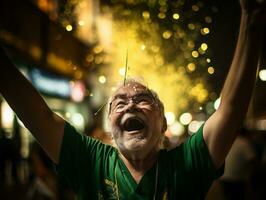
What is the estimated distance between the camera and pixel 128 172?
2.81 meters

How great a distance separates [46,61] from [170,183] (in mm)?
19908

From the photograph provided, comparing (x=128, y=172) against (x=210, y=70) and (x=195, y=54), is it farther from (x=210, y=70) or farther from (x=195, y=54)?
(x=195, y=54)

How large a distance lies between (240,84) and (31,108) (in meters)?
1.10

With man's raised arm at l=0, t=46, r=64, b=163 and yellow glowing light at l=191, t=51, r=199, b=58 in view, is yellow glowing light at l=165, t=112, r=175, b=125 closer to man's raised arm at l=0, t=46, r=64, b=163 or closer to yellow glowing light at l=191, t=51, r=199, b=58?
yellow glowing light at l=191, t=51, r=199, b=58

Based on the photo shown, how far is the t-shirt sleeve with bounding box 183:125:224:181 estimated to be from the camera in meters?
2.68

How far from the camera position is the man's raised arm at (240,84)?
2.60 m

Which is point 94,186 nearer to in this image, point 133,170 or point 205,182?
point 133,170

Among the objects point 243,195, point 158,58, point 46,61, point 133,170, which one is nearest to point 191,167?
point 133,170

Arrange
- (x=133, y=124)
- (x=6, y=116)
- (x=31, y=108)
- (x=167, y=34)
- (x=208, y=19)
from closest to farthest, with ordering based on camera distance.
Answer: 1. (x=31, y=108)
2. (x=133, y=124)
3. (x=208, y=19)
4. (x=167, y=34)
5. (x=6, y=116)

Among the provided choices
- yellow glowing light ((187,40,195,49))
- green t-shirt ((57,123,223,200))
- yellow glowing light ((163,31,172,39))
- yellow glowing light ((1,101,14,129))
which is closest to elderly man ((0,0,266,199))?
green t-shirt ((57,123,223,200))

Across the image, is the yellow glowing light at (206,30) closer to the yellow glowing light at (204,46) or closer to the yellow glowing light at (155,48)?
the yellow glowing light at (204,46)

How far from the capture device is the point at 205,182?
8.91 ft

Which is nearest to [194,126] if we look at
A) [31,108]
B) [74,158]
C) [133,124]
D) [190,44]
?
[190,44]

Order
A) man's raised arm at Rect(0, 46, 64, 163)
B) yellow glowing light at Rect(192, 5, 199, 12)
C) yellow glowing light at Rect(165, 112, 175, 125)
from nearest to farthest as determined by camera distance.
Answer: man's raised arm at Rect(0, 46, 64, 163), yellow glowing light at Rect(165, 112, 175, 125), yellow glowing light at Rect(192, 5, 199, 12)
